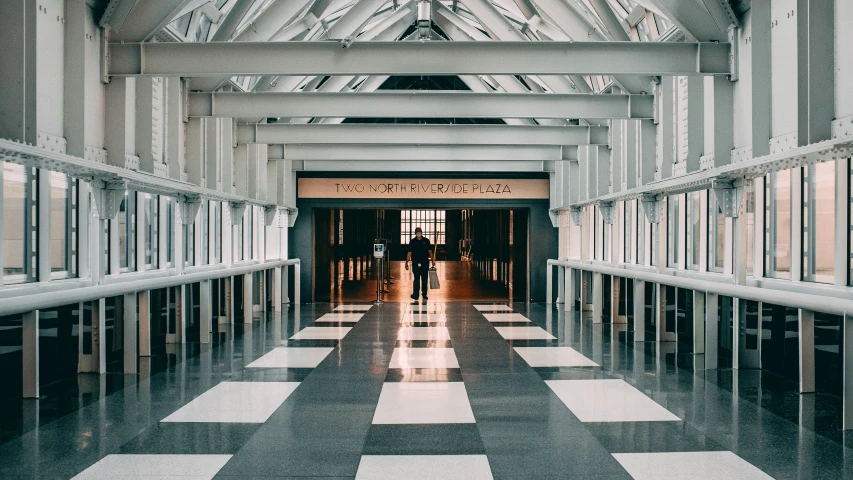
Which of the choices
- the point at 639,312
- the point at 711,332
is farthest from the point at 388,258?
the point at 711,332

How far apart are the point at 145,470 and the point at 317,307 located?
36.2 feet

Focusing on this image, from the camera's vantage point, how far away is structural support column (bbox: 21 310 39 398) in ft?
17.5

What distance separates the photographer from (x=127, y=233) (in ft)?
28.6

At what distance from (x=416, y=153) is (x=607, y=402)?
9771mm

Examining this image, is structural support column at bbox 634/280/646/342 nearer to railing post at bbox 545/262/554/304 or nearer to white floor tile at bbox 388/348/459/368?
white floor tile at bbox 388/348/459/368

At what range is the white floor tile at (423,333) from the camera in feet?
30.5

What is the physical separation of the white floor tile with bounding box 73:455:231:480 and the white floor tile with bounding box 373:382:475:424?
47.4 inches

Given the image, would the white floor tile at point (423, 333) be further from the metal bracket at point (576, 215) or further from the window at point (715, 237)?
the metal bracket at point (576, 215)

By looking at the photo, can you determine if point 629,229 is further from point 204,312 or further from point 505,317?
point 204,312

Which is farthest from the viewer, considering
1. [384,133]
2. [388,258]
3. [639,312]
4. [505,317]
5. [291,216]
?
[388,258]

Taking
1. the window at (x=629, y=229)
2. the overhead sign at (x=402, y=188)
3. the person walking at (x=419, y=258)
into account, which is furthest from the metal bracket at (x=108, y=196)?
the overhead sign at (x=402, y=188)

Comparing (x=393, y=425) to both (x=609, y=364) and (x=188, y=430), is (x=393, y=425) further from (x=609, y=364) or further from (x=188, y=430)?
(x=609, y=364)

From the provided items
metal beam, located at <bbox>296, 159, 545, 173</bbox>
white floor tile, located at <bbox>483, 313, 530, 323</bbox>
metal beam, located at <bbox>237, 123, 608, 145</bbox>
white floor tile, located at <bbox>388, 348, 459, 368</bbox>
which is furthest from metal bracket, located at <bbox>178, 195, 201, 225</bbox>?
metal beam, located at <bbox>296, 159, 545, 173</bbox>

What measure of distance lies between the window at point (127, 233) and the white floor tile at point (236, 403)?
129 inches
